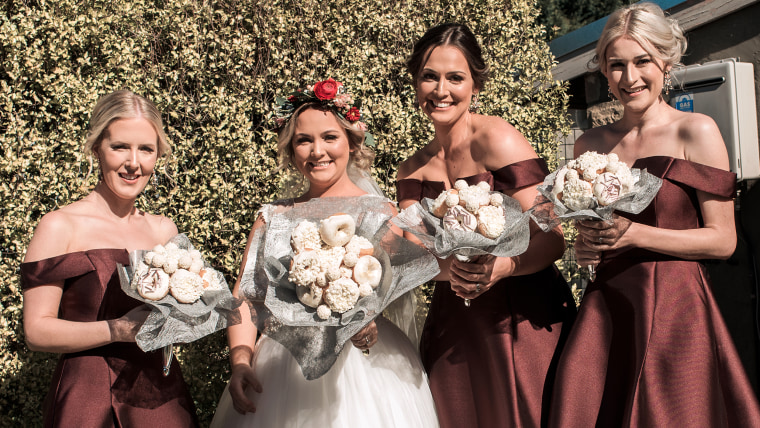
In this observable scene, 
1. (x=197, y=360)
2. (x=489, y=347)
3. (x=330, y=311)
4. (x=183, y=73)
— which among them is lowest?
(x=197, y=360)

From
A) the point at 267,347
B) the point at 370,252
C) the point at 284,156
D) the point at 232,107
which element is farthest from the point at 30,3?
the point at 370,252

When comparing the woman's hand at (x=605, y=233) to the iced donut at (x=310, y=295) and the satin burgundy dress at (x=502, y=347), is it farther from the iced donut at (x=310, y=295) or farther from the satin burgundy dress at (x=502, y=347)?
the iced donut at (x=310, y=295)

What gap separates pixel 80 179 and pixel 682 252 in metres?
3.81

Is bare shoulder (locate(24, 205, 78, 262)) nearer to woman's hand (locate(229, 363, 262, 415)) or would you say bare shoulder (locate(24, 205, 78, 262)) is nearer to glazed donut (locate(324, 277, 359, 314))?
woman's hand (locate(229, 363, 262, 415))

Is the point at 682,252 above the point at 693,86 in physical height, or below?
below

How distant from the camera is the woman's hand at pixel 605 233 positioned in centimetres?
236

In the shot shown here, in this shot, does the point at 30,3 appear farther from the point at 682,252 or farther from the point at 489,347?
the point at 682,252

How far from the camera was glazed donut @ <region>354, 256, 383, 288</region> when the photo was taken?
86.4 inches

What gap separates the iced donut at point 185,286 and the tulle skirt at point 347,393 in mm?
535

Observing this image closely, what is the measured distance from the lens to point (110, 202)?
2846 millimetres

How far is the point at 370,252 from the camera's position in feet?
7.46

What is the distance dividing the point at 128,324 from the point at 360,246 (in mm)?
951

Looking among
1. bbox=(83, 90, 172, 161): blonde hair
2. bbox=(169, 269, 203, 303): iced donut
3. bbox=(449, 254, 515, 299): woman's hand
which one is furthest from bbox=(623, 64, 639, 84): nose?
bbox=(83, 90, 172, 161): blonde hair

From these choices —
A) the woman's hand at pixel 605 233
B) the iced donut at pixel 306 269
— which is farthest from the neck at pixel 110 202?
the woman's hand at pixel 605 233
